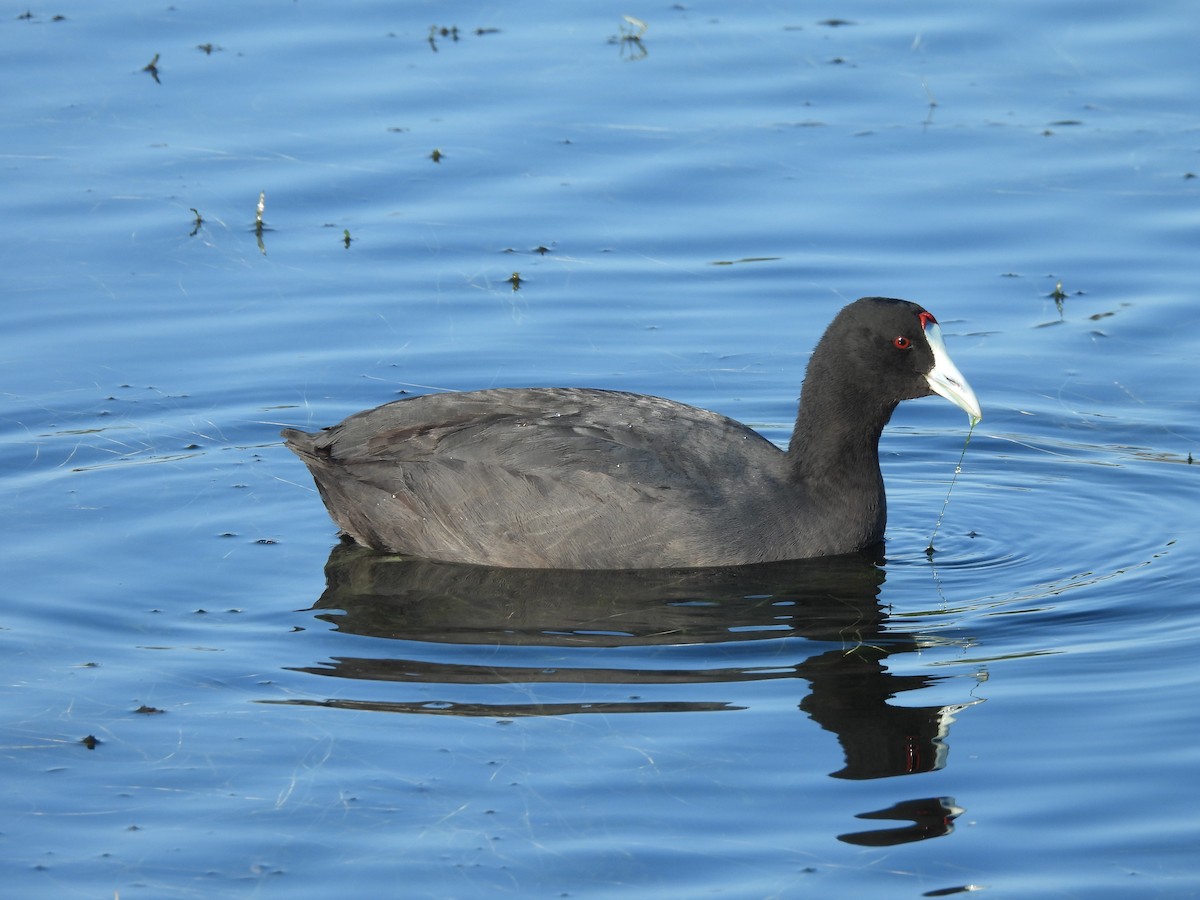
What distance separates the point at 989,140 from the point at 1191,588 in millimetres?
6221

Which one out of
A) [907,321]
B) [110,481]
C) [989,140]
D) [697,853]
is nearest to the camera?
[697,853]

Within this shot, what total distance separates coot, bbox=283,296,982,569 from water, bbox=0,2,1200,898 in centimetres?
25

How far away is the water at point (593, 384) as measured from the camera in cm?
632

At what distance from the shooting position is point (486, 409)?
9.16 meters

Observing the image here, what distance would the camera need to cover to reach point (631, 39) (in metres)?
15.6

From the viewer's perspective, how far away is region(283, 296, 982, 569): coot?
882 centimetres

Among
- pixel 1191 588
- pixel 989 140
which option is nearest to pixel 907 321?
pixel 1191 588

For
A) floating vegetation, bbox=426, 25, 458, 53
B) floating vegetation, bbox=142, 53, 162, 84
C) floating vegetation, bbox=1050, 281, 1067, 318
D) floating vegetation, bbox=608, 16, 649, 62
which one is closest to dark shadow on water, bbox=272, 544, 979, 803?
floating vegetation, bbox=1050, 281, 1067, 318

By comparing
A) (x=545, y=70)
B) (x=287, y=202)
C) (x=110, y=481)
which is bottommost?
(x=110, y=481)

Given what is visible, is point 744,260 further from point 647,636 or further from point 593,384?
point 647,636

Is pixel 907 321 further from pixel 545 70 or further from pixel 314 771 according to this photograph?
pixel 545 70

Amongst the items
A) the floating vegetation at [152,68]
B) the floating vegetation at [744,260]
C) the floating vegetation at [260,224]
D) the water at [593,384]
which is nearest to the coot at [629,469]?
the water at [593,384]

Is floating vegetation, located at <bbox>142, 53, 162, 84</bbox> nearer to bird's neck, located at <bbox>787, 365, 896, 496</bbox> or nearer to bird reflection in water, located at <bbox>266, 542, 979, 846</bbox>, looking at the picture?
bird reflection in water, located at <bbox>266, 542, 979, 846</bbox>

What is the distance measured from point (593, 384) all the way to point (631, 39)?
558 centimetres
